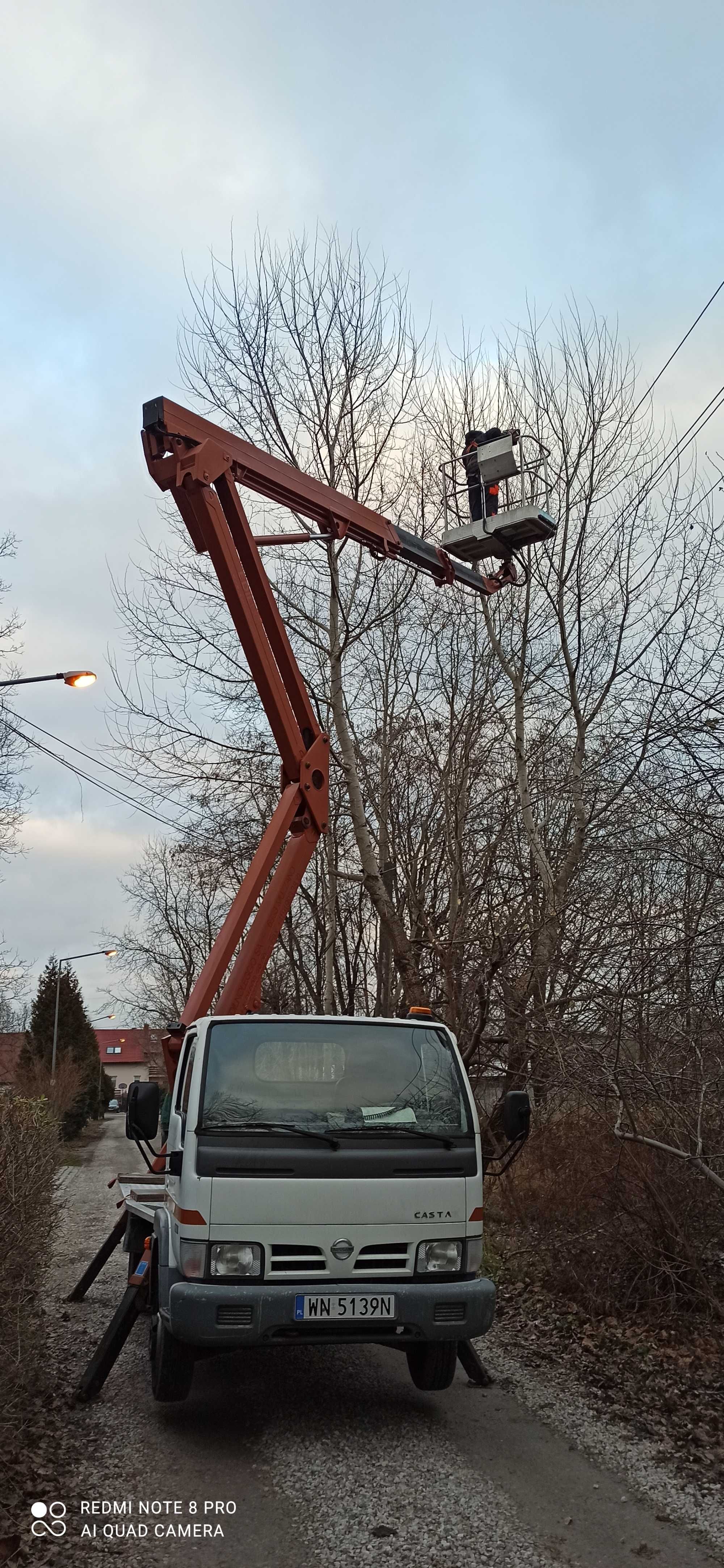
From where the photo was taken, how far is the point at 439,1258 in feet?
18.1

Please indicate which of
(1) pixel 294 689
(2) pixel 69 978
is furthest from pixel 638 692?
(2) pixel 69 978

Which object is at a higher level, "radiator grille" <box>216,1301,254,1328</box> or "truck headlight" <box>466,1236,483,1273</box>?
"truck headlight" <box>466,1236,483,1273</box>

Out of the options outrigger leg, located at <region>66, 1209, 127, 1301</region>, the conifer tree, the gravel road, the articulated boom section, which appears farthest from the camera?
the conifer tree

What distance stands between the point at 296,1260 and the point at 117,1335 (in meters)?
1.64

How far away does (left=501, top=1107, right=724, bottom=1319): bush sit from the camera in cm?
693

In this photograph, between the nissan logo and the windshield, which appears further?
the windshield

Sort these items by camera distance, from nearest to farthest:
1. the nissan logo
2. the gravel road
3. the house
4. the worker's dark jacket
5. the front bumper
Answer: the gravel road, the front bumper, the nissan logo, the worker's dark jacket, the house

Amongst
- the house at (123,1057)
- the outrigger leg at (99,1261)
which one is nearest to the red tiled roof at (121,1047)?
the house at (123,1057)

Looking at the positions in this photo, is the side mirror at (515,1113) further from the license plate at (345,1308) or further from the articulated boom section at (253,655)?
the articulated boom section at (253,655)

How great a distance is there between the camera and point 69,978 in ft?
161

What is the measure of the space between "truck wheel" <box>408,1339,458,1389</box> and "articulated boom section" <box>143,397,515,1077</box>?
96.3 inches

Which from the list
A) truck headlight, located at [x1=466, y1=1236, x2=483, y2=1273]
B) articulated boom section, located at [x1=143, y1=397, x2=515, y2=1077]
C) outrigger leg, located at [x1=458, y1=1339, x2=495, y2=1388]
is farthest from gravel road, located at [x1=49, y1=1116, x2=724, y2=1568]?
articulated boom section, located at [x1=143, y1=397, x2=515, y2=1077]

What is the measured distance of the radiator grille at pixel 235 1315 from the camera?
5.11m

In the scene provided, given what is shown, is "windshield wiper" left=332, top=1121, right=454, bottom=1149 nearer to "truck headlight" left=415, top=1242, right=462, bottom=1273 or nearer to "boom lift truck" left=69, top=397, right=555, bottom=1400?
"boom lift truck" left=69, top=397, right=555, bottom=1400
